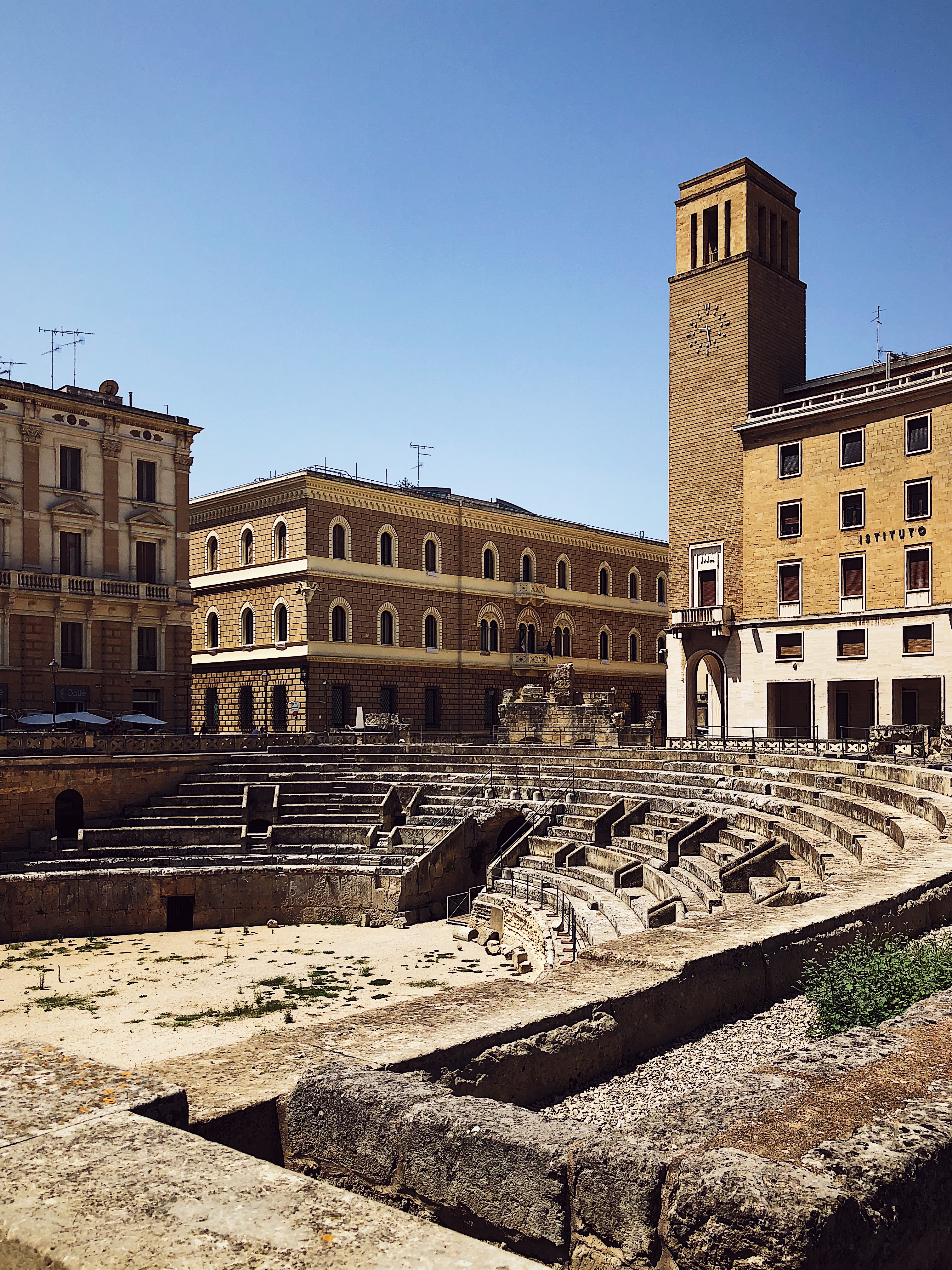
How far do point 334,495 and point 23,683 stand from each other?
1476 cm

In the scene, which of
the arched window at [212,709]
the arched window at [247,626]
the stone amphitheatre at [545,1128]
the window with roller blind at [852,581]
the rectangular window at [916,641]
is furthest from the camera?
the arched window at [212,709]

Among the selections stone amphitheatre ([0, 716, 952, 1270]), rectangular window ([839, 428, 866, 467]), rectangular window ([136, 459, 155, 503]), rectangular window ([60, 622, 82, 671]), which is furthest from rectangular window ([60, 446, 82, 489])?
stone amphitheatre ([0, 716, 952, 1270])

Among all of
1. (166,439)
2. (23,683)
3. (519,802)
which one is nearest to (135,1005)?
(519,802)

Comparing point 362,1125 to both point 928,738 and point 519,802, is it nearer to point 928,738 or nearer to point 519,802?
point 519,802

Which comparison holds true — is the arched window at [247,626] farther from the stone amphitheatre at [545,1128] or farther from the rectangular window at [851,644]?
the stone amphitheatre at [545,1128]

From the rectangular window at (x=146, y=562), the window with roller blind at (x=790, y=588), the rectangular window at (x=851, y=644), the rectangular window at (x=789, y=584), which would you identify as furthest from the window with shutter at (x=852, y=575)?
the rectangular window at (x=146, y=562)

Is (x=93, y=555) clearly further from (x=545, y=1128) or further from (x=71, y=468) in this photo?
(x=545, y=1128)

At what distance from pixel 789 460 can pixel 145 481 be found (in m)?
24.9

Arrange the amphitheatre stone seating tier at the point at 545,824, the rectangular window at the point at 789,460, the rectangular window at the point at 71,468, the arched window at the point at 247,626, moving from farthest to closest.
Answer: the arched window at the point at 247,626, the rectangular window at the point at 789,460, the rectangular window at the point at 71,468, the amphitheatre stone seating tier at the point at 545,824

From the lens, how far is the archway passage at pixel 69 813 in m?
30.2

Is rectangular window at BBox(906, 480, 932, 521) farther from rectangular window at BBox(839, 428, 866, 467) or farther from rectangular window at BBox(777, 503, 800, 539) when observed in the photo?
rectangular window at BBox(777, 503, 800, 539)

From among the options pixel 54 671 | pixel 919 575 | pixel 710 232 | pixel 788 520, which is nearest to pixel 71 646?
pixel 54 671

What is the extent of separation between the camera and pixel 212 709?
47719mm

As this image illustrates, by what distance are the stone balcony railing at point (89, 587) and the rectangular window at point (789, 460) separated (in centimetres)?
2355
